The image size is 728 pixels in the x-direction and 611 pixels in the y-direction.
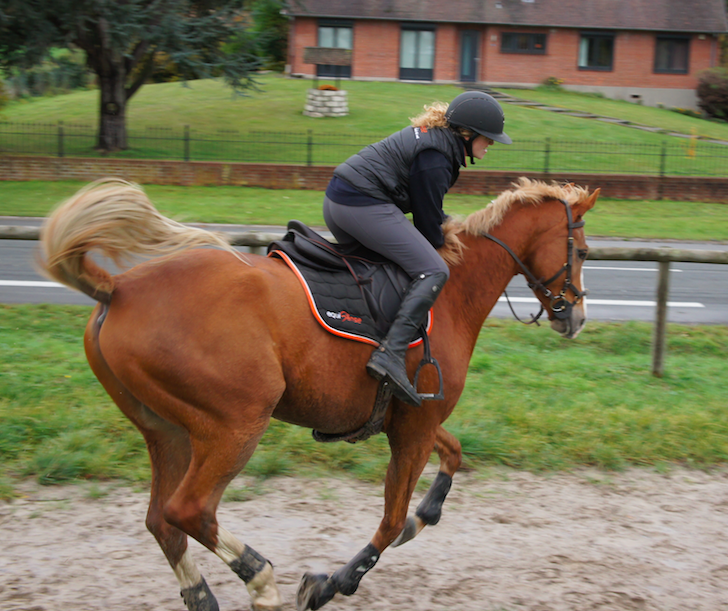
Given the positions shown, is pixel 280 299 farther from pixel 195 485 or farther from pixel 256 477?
pixel 256 477

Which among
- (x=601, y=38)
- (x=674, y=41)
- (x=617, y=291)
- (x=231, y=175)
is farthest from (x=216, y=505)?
(x=674, y=41)

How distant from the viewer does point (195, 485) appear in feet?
11.1

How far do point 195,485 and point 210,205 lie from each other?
15.5 m

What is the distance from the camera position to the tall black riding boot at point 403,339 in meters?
3.71

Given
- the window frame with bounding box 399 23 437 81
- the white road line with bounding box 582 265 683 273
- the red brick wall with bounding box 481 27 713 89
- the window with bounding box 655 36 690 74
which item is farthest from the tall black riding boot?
the window with bounding box 655 36 690 74

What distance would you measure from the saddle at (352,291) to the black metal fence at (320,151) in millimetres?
18948

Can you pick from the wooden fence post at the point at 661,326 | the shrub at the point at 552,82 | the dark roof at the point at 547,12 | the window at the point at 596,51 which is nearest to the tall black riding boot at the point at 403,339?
the wooden fence post at the point at 661,326

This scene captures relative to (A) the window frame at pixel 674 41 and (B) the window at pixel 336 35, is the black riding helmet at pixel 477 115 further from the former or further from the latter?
(A) the window frame at pixel 674 41

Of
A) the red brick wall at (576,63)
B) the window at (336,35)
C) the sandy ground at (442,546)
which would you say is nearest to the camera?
the sandy ground at (442,546)

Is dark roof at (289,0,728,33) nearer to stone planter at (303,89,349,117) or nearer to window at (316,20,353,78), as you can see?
window at (316,20,353,78)

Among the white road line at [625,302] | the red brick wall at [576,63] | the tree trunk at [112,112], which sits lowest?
the white road line at [625,302]

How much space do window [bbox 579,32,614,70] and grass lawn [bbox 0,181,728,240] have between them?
24954 millimetres

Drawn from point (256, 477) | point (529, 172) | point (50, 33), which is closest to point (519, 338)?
point (256, 477)

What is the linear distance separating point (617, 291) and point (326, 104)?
23583 mm
